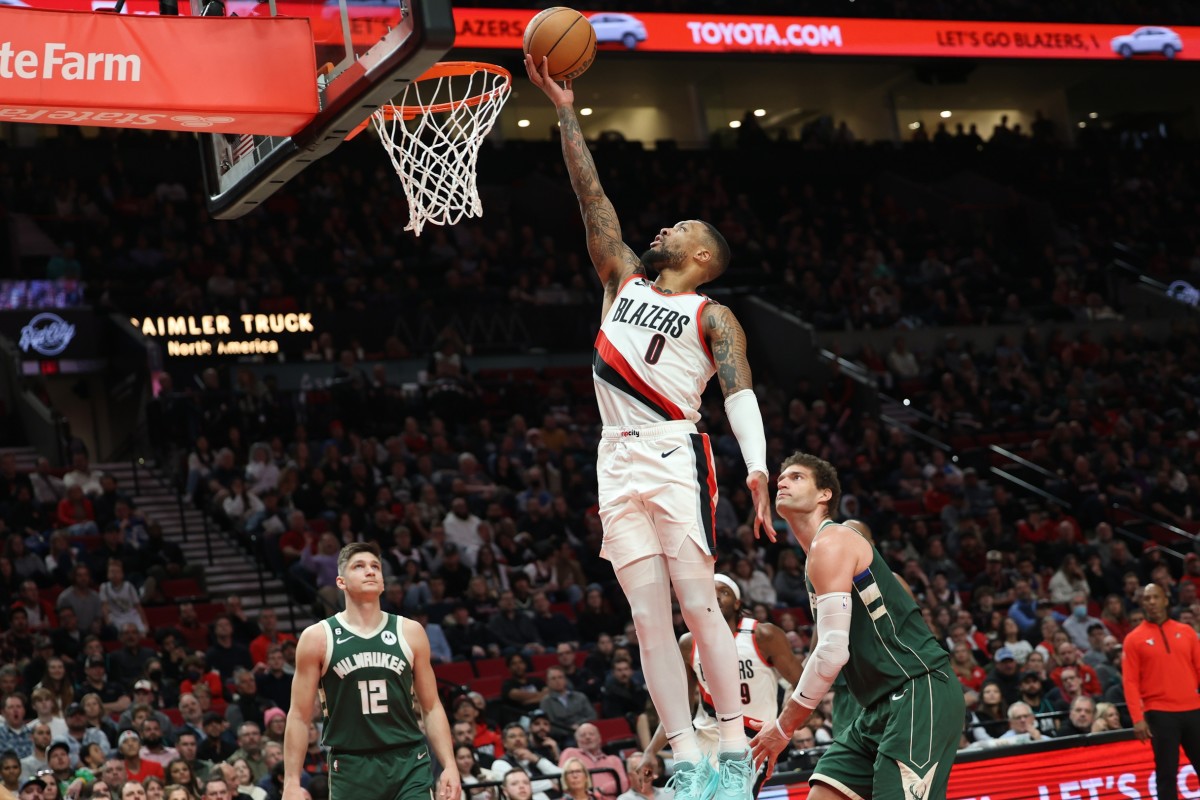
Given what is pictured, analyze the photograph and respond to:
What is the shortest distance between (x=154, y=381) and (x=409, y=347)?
408 cm

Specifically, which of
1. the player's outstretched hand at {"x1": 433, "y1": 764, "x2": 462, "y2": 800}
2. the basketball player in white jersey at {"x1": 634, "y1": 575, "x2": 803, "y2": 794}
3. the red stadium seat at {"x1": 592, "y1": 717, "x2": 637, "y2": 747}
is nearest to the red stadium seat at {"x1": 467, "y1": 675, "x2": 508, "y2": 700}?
the red stadium seat at {"x1": 592, "y1": 717, "x2": 637, "y2": 747}

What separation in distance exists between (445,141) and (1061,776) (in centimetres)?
653

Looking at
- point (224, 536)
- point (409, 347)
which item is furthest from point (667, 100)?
point (224, 536)

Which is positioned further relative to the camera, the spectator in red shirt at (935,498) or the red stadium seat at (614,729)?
the spectator in red shirt at (935,498)

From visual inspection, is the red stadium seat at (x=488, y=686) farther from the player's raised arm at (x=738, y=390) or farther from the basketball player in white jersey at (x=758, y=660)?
the player's raised arm at (x=738, y=390)

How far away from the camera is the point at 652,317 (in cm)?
610

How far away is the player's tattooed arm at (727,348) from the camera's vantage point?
5988mm

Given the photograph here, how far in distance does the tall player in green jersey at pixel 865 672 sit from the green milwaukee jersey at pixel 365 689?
5.92 feet

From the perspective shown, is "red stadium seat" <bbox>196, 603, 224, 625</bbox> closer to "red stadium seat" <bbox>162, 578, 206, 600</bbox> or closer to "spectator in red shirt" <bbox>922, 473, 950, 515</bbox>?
"red stadium seat" <bbox>162, 578, 206, 600</bbox>

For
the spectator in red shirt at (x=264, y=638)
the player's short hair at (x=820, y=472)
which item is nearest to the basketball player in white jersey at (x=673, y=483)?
the player's short hair at (x=820, y=472)

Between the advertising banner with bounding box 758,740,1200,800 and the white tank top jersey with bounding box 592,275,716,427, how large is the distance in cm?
449

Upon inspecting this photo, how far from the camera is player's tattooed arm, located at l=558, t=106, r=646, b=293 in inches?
252

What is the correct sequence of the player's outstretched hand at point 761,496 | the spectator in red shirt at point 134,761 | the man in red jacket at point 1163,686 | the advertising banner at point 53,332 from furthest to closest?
the advertising banner at point 53,332
the spectator in red shirt at point 134,761
the man in red jacket at point 1163,686
the player's outstretched hand at point 761,496

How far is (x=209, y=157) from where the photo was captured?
832 centimetres
